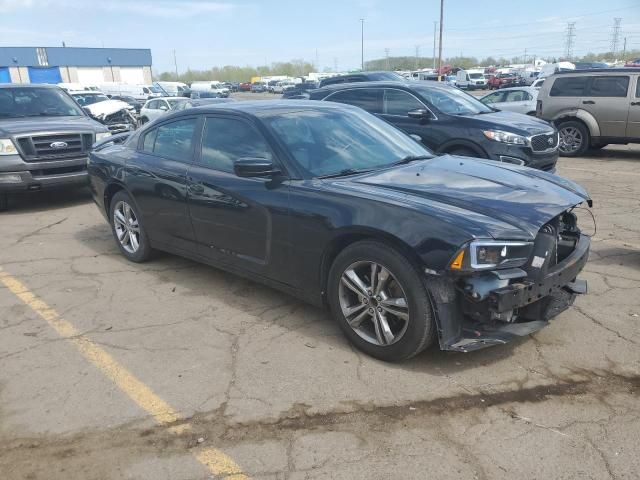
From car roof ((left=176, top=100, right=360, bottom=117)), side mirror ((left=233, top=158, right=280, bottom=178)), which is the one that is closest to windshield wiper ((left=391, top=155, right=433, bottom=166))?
car roof ((left=176, top=100, right=360, bottom=117))

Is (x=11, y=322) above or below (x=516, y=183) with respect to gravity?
below

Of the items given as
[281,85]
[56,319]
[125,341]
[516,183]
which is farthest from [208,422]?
[281,85]

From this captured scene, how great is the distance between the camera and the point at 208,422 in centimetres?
301

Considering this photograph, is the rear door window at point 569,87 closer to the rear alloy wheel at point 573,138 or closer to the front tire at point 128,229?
the rear alloy wheel at point 573,138

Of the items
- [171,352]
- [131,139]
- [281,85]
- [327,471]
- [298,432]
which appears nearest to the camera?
[327,471]

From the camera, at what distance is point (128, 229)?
5719mm

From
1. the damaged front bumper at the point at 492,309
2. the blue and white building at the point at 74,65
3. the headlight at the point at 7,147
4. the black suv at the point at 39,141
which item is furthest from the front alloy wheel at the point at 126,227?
the blue and white building at the point at 74,65

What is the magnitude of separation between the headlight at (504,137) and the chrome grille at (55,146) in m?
6.16

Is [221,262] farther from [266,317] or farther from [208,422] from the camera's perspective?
[208,422]

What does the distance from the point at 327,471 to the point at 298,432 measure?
34 cm

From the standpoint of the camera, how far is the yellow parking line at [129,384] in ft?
8.80

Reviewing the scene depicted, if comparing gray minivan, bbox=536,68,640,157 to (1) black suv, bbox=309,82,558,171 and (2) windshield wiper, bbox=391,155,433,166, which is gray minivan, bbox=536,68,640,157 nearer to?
(1) black suv, bbox=309,82,558,171

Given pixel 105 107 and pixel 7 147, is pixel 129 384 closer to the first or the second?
pixel 7 147

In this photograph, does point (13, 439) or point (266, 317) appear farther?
point (266, 317)
